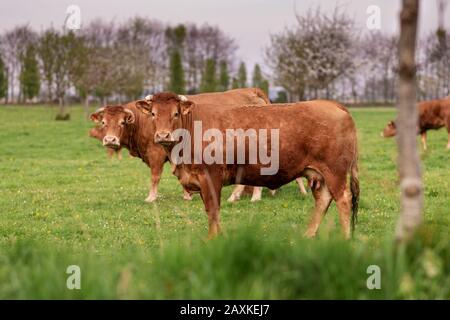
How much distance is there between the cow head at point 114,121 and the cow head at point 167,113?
14.2ft

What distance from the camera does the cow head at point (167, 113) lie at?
29.0 ft

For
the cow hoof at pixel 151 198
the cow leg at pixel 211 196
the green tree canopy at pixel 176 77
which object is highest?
the green tree canopy at pixel 176 77

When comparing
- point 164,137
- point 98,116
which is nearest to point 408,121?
point 164,137

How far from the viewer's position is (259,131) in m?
8.91

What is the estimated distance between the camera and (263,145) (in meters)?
8.88

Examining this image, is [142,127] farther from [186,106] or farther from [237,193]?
[186,106]

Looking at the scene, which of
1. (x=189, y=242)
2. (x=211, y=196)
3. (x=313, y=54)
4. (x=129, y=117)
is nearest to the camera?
(x=189, y=242)

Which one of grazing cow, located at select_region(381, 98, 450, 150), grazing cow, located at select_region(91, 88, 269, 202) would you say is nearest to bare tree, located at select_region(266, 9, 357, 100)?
grazing cow, located at select_region(381, 98, 450, 150)

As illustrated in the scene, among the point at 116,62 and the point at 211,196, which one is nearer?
the point at 211,196

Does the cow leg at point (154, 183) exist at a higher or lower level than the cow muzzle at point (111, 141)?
lower

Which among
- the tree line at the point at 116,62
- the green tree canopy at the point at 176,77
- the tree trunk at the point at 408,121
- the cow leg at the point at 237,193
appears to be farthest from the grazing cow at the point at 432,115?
the green tree canopy at the point at 176,77

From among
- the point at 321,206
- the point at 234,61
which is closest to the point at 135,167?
the point at 321,206

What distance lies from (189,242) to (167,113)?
3763mm

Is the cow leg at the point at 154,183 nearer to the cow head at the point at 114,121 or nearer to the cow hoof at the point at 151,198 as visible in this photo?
the cow hoof at the point at 151,198
